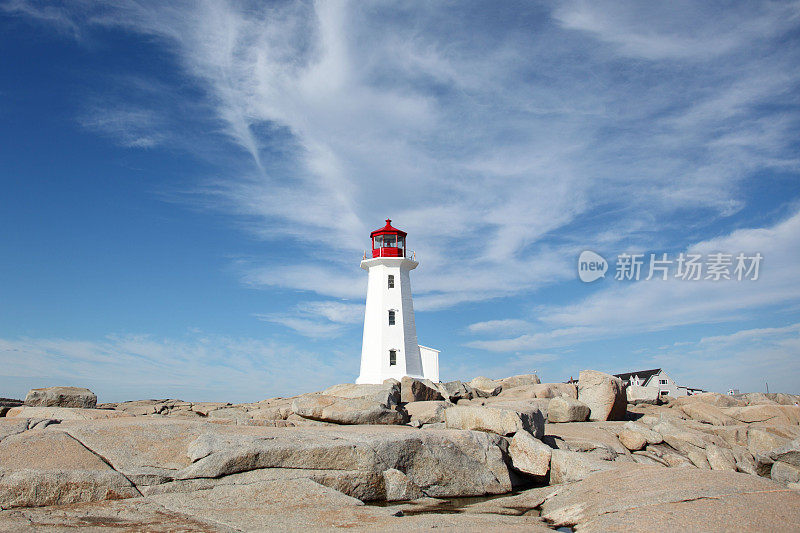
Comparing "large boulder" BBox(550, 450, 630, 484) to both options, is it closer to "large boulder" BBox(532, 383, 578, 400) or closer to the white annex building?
"large boulder" BBox(532, 383, 578, 400)

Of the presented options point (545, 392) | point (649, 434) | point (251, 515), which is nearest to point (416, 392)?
point (545, 392)

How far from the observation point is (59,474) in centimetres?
816

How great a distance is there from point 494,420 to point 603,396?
9.51 meters

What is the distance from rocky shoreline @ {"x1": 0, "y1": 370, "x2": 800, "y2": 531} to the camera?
7.18m

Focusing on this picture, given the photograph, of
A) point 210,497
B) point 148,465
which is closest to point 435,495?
point 210,497

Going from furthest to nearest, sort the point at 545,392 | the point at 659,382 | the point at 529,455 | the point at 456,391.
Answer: the point at 659,382 < the point at 456,391 < the point at 545,392 < the point at 529,455

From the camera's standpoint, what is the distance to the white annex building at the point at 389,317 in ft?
105

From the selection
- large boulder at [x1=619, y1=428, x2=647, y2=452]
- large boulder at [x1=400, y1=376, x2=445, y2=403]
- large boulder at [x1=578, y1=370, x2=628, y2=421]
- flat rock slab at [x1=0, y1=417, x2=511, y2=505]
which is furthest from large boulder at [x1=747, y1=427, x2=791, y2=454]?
large boulder at [x1=400, y1=376, x2=445, y2=403]

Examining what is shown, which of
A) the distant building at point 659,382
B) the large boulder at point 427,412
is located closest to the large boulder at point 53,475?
the large boulder at point 427,412

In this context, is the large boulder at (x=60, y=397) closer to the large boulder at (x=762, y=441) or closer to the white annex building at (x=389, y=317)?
the white annex building at (x=389, y=317)

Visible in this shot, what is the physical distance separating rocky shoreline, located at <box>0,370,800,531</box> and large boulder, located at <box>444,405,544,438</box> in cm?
3

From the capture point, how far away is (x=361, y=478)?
9.89 m

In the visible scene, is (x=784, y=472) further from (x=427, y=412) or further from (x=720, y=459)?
(x=427, y=412)

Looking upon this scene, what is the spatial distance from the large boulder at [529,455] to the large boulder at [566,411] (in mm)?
7735
